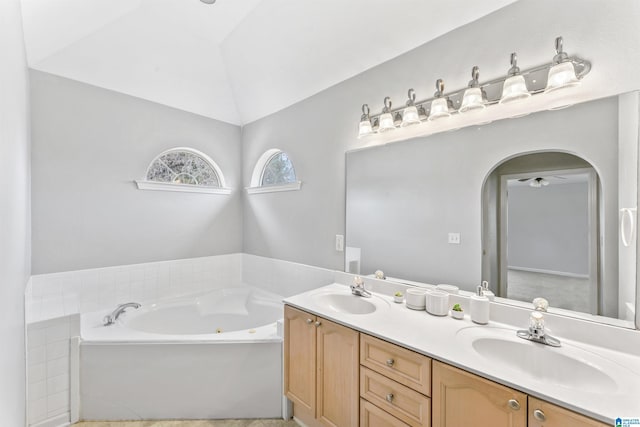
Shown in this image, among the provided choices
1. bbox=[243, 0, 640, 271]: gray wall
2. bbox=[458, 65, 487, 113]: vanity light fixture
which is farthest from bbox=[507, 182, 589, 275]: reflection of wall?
bbox=[458, 65, 487, 113]: vanity light fixture

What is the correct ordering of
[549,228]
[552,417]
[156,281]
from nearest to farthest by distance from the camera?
[552,417] < [549,228] < [156,281]

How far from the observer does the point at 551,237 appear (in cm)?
144

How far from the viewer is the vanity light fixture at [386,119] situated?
199 centimetres

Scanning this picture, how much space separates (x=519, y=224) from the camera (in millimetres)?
1547

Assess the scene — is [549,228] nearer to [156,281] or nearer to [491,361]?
[491,361]

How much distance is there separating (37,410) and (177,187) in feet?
6.44

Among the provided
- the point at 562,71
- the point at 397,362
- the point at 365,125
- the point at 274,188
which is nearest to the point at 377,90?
the point at 365,125

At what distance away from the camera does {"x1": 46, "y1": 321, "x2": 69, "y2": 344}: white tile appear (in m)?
1.84

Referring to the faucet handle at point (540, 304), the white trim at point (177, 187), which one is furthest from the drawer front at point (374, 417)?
the white trim at point (177, 187)

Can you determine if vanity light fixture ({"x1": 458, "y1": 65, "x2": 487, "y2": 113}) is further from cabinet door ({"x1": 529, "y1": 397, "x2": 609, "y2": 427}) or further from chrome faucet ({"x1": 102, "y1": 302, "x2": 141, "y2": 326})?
chrome faucet ({"x1": 102, "y1": 302, "x2": 141, "y2": 326})

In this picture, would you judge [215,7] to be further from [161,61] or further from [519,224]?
[519,224]

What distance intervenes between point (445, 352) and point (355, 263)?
44.9 inches

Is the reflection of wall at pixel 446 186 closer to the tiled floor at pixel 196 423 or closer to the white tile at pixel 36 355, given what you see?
the tiled floor at pixel 196 423

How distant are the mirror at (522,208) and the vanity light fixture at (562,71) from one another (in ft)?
0.41
